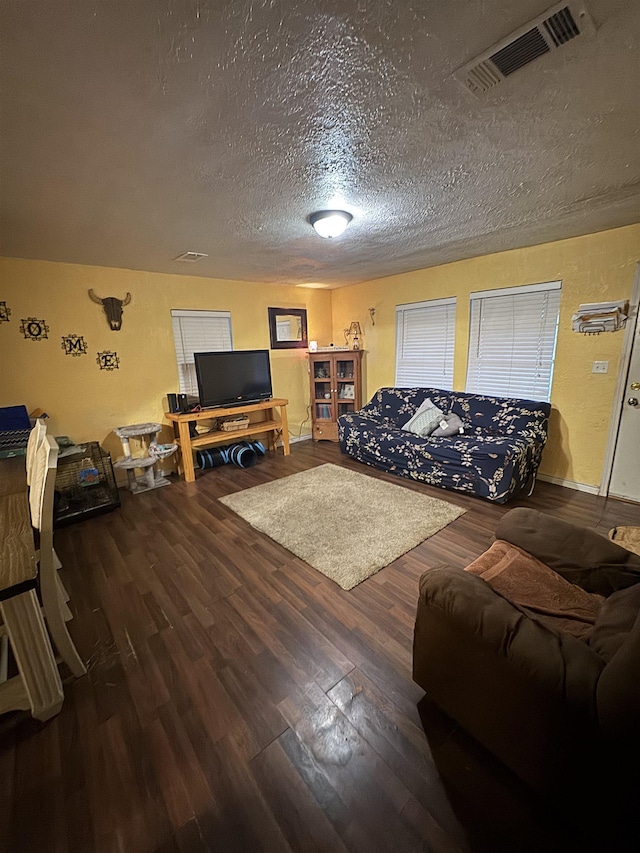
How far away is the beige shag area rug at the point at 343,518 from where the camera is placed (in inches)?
93.3

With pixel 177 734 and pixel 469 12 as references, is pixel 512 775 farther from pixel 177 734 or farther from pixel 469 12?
pixel 469 12

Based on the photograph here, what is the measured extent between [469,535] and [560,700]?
5.76 feet

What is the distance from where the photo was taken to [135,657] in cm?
167

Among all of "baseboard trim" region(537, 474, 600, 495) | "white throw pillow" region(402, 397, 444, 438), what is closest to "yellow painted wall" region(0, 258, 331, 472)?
"white throw pillow" region(402, 397, 444, 438)

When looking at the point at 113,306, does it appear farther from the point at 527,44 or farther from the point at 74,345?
the point at 527,44

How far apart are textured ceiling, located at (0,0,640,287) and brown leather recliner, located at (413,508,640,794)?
1774 mm

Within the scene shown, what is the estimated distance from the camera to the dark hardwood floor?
3.44 feet

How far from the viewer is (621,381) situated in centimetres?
296

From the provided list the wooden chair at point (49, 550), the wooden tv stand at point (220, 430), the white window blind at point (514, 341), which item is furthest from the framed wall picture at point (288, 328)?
the wooden chair at point (49, 550)

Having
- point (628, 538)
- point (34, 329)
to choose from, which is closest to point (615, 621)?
point (628, 538)

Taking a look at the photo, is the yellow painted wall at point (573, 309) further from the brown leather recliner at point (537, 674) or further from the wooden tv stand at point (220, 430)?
the wooden tv stand at point (220, 430)

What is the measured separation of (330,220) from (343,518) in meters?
2.32

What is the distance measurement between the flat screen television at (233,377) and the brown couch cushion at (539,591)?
135 inches

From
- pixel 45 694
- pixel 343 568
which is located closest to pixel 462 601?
pixel 343 568
